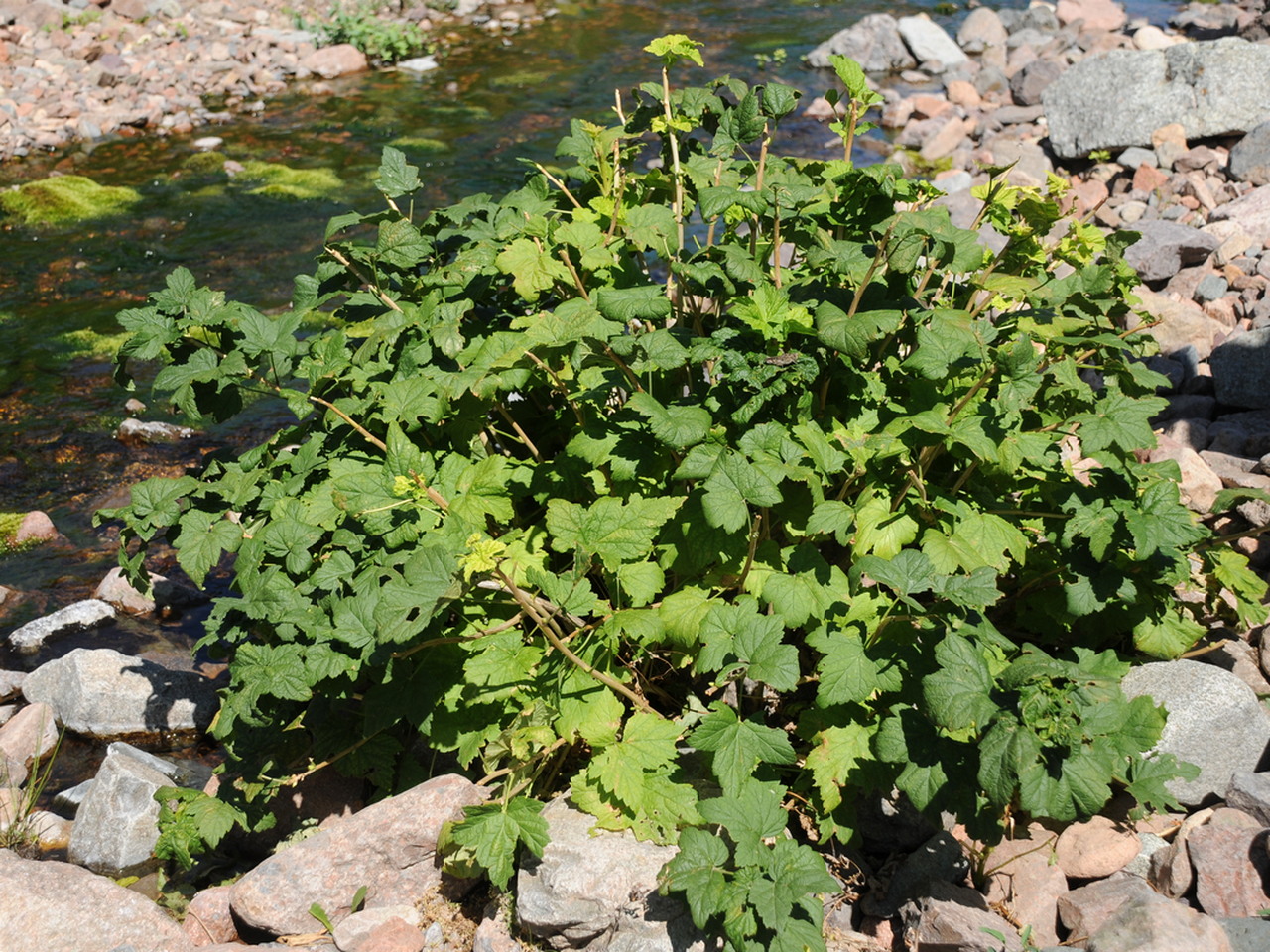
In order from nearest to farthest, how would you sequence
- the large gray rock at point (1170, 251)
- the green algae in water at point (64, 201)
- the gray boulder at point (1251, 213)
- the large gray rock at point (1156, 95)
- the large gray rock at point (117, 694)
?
1. the large gray rock at point (117, 694)
2. the large gray rock at point (1170, 251)
3. the gray boulder at point (1251, 213)
4. the large gray rock at point (1156, 95)
5. the green algae in water at point (64, 201)

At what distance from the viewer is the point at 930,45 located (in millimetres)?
12094

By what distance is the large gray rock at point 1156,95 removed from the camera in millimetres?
7688

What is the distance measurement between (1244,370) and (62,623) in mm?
5404

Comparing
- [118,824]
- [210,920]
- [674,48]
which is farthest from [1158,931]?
[118,824]

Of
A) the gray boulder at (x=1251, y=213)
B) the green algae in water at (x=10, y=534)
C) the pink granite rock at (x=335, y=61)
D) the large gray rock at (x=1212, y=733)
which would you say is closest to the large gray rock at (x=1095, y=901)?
the large gray rock at (x=1212, y=733)

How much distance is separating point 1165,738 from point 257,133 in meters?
10.2

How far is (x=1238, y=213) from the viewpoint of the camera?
6.38 meters

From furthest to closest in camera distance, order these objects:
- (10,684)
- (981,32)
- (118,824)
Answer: (981,32), (10,684), (118,824)

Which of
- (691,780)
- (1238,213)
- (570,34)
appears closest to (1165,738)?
(691,780)

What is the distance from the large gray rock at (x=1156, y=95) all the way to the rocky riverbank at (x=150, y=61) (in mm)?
7494

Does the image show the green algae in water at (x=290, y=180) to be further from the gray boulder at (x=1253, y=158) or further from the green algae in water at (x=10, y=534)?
the gray boulder at (x=1253, y=158)

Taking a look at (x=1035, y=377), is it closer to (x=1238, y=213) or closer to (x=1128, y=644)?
(x=1128, y=644)

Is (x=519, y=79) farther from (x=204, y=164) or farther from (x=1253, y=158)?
(x=1253, y=158)

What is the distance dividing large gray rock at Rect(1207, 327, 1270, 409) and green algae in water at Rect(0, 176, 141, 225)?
8294 mm
